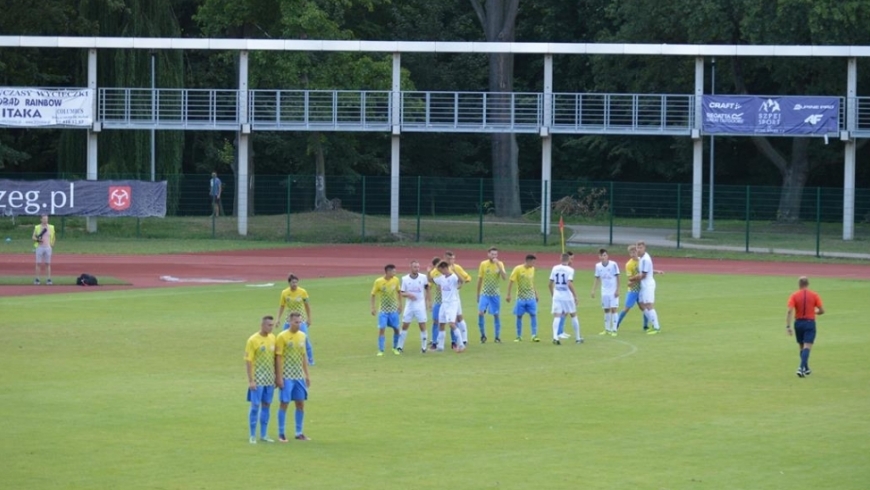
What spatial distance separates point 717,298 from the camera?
38.6 metres

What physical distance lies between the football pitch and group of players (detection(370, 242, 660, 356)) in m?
0.54

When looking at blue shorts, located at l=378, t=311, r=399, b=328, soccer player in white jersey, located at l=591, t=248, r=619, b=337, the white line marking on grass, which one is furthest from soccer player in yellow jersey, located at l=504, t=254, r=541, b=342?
the white line marking on grass

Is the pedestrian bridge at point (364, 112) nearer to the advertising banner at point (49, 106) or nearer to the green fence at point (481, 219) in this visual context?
the advertising banner at point (49, 106)

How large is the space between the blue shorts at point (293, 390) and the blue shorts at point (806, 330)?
10.1m

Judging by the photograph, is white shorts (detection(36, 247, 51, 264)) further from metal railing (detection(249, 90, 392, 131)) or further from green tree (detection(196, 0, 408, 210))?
green tree (detection(196, 0, 408, 210))

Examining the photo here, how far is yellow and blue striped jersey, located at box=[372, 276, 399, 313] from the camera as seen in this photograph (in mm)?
26734

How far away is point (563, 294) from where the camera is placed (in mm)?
28609

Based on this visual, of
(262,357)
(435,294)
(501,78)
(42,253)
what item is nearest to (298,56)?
(501,78)

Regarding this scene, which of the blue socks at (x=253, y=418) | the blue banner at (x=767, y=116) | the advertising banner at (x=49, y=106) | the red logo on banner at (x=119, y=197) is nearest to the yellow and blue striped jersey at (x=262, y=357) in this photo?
the blue socks at (x=253, y=418)

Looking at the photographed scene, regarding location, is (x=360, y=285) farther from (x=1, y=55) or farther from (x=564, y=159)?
(x=564, y=159)

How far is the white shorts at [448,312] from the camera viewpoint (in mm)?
27312

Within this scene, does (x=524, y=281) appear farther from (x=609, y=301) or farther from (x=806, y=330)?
(x=806, y=330)

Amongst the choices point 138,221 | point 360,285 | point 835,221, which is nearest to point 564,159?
point 835,221

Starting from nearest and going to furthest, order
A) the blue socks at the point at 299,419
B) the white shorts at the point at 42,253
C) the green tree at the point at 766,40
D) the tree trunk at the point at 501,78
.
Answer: the blue socks at the point at 299,419
the white shorts at the point at 42,253
the green tree at the point at 766,40
the tree trunk at the point at 501,78
